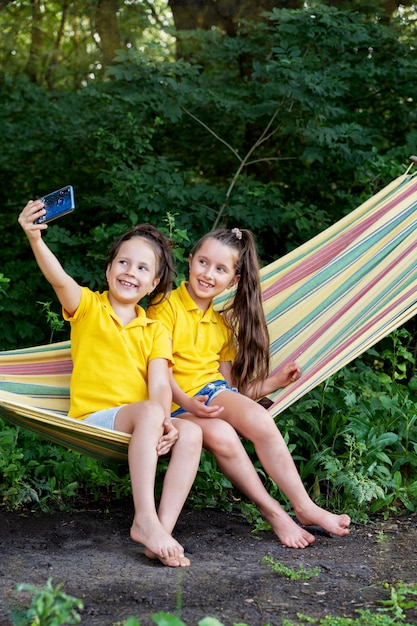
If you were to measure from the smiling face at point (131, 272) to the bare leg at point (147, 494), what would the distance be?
42cm

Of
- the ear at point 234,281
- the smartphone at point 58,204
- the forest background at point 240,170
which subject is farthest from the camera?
the forest background at point 240,170

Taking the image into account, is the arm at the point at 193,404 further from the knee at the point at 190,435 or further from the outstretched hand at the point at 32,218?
the outstretched hand at the point at 32,218

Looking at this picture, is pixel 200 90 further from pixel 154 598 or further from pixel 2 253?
pixel 154 598

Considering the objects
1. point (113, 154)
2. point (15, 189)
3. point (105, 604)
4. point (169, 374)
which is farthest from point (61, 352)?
point (15, 189)

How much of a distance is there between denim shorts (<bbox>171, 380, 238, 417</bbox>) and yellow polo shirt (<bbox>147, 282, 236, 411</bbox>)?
0.01 meters

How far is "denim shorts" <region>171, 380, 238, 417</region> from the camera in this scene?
252 cm

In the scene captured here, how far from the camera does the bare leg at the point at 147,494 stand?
2119 millimetres

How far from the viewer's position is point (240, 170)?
13.7ft

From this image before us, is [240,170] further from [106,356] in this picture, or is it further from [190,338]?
[106,356]

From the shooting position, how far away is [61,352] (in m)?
2.53

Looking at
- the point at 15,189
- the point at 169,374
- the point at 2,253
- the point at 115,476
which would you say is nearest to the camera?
the point at 169,374

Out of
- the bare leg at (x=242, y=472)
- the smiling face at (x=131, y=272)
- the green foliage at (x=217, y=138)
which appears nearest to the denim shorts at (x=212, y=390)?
the bare leg at (x=242, y=472)

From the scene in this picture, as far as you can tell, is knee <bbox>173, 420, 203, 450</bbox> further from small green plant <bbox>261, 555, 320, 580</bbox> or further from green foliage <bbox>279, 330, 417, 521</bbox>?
green foliage <bbox>279, 330, 417, 521</bbox>

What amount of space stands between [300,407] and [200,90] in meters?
1.75
